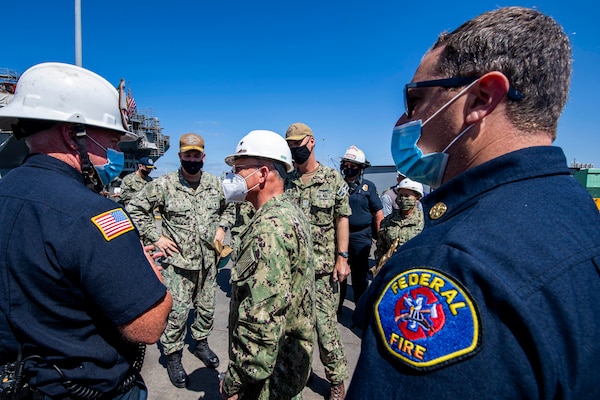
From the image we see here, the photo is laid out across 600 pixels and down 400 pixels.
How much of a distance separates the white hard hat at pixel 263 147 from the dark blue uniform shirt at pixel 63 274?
1.11 meters

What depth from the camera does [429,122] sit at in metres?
1.08

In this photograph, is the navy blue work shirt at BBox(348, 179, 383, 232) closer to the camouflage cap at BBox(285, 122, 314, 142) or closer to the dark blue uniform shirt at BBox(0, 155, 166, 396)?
the camouflage cap at BBox(285, 122, 314, 142)

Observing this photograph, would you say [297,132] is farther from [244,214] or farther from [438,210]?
[438,210]

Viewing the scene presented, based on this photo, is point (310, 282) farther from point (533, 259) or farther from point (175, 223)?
point (175, 223)

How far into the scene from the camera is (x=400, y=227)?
476 cm

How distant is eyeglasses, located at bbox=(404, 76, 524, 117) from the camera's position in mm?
874

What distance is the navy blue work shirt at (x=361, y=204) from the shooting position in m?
5.07

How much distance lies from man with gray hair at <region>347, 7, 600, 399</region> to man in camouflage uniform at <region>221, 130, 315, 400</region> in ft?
3.21

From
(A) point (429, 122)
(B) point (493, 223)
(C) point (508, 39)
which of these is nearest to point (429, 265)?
(B) point (493, 223)

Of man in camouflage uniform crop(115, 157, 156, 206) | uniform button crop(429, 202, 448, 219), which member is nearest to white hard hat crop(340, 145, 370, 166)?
uniform button crop(429, 202, 448, 219)

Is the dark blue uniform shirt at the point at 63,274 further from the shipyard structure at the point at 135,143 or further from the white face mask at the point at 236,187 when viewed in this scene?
the shipyard structure at the point at 135,143

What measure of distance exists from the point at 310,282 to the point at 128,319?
108cm

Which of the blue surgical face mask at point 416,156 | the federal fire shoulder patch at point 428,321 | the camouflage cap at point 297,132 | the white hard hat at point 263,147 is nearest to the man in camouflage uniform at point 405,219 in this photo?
the camouflage cap at point 297,132

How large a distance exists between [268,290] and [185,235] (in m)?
2.27
